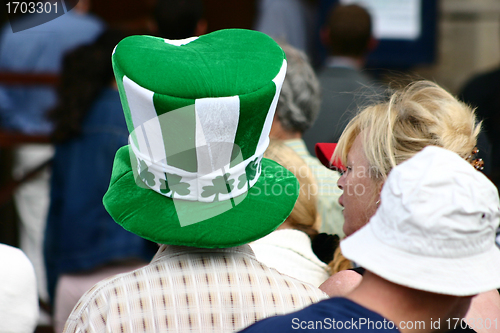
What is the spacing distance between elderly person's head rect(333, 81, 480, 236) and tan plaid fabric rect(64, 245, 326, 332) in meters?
0.35

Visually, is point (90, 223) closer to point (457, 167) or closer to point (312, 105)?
point (312, 105)

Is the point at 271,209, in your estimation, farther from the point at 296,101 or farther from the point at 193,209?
the point at 296,101

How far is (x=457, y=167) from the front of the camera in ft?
3.09

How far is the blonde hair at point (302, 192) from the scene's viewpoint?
180 cm

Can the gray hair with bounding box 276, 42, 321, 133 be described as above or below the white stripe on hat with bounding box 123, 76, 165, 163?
below

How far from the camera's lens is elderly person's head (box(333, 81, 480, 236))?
1463mm

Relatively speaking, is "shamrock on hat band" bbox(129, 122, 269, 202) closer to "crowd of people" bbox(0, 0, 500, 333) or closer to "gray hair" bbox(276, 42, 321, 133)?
"crowd of people" bbox(0, 0, 500, 333)

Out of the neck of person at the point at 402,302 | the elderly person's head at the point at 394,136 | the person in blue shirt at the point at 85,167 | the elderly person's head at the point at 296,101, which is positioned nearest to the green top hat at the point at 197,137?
the elderly person's head at the point at 394,136

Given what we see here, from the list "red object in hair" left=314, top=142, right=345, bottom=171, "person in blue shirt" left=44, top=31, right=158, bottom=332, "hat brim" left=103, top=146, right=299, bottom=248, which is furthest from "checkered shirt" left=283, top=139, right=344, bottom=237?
"person in blue shirt" left=44, top=31, right=158, bottom=332

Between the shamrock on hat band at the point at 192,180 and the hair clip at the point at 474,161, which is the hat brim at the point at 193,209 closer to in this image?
the shamrock on hat band at the point at 192,180

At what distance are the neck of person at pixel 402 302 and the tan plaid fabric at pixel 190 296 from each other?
0.37 metres

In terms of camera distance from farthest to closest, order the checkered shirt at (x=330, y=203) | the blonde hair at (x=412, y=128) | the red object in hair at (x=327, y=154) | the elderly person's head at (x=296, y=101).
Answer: the elderly person's head at (x=296, y=101)
the checkered shirt at (x=330, y=203)
the red object in hair at (x=327, y=154)
the blonde hair at (x=412, y=128)

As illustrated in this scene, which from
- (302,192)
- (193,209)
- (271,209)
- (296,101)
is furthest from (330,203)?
(193,209)

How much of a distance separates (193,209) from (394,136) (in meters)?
0.58
